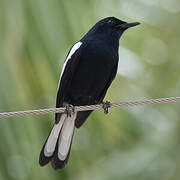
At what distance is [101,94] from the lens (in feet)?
16.2

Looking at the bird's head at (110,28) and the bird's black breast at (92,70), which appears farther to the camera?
the bird's head at (110,28)

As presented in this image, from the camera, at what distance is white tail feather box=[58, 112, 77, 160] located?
15.4 ft

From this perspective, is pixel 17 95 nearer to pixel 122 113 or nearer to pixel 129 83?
pixel 122 113

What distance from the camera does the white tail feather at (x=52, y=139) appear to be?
459 cm

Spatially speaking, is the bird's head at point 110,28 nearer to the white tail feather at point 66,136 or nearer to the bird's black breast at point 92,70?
the bird's black breast at point 92,70

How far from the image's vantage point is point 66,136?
4.82m

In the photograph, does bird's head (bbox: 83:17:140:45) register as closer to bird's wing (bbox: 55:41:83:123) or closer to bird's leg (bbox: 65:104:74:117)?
bird's wing (bbox: 55:41:83:123)

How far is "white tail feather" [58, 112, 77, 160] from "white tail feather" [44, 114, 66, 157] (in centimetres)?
5

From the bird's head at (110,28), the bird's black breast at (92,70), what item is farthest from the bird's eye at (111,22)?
the bird's black breast at (92,70)

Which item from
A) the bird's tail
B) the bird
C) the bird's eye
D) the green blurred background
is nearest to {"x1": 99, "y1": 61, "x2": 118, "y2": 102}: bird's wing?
the bird

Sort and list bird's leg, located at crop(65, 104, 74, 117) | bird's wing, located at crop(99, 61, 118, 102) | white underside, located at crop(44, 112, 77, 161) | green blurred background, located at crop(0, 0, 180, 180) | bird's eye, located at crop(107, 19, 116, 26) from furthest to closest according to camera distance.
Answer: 1. bird's eye, located at crop(107, 19, 116, 26)
2. bird's wing, located at crop(99, 61, 118, 102)
3. white underside, located at crop(44, 112, 77, 161)
4. bird's leg, located at crop(65, 104, 74, 117)
5. green blurred background, located at crop(0, 0, 180, 180)

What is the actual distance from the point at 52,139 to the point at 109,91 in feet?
2.54

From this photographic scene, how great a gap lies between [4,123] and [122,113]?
1770mm

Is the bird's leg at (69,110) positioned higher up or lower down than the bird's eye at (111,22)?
lower down
